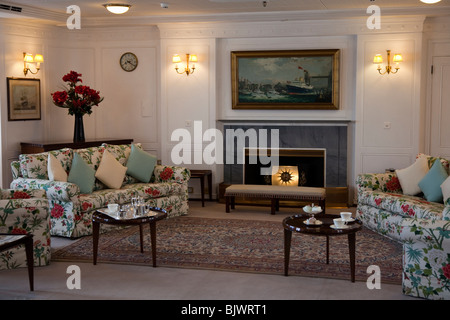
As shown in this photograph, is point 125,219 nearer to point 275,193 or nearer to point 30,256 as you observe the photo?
point 30,256

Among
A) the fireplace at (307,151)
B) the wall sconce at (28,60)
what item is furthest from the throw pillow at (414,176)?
the wall sconce at (28,60)

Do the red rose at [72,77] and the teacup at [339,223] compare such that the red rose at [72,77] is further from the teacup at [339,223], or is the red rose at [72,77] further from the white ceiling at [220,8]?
the teacup at [339,223]

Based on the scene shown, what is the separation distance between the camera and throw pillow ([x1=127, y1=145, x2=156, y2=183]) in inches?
299

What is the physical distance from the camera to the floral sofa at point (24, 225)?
5125mm

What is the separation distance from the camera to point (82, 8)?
7918 mm

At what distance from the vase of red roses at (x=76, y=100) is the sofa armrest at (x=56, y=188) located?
2.01 meters

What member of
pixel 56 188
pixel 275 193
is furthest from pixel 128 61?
pixel 56 188

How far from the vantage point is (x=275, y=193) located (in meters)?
7.76

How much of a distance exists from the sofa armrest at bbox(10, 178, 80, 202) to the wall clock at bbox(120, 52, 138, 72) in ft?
10.6

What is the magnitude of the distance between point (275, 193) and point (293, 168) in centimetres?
107

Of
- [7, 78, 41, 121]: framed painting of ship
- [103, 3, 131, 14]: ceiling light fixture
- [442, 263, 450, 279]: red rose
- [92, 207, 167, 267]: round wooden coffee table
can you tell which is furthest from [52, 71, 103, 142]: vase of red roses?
[442, 263, 450, 279]: red rose

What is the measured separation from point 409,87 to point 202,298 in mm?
5032

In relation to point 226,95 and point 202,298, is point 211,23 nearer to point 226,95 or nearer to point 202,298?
point 226,95
